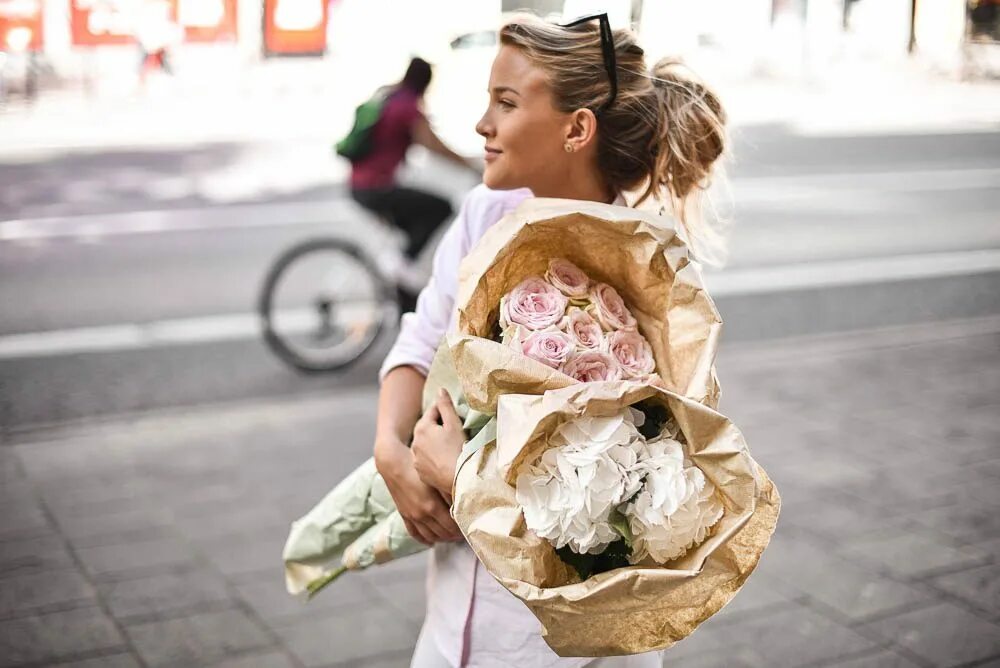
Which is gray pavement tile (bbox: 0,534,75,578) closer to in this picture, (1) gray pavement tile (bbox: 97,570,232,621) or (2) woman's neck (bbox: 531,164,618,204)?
(1) gray pavement tile (bbox: 97,570,232,621)

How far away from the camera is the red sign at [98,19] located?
52.0 ft

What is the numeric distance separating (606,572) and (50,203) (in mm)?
11200

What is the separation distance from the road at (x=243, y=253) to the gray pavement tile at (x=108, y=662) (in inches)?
92.3

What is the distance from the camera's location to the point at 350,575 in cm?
429

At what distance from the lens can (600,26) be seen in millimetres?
2021

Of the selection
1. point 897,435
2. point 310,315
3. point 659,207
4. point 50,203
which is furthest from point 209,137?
point 659,207

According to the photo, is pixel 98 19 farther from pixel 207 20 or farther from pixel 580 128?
pixel 580 128

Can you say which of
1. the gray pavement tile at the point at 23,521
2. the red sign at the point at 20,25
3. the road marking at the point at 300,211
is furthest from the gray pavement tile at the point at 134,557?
the red sign at the point at 20,25

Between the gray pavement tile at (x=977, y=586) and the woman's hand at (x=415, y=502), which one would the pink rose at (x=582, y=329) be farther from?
the gray pavement tile at (x=977, y=586)

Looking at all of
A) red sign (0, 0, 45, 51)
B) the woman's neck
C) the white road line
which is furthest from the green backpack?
red sign (0, 0, 45, 51)

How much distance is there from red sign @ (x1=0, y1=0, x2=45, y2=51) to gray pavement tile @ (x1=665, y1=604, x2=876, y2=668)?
14.1m

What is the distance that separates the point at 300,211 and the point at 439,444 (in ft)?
33.1

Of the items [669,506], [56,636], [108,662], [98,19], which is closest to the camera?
[669,506]

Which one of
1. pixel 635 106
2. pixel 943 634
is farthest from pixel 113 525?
pixel 635 106
